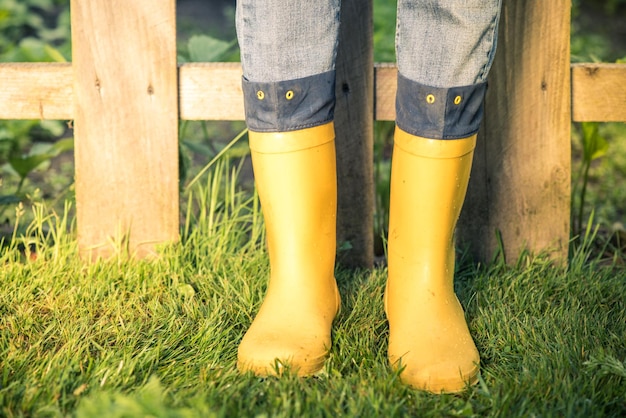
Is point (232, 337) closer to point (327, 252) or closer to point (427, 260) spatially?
point (327, 252)

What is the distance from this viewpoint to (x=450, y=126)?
134 centimetres

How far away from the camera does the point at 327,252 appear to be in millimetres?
1448

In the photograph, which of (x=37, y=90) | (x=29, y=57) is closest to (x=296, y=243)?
(x=37, y=90)

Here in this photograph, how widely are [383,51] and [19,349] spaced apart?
64.2 inches

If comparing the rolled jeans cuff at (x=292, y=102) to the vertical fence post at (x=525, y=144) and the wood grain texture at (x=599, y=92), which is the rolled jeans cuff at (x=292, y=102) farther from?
the wood grain texture at (x=599, y=92)

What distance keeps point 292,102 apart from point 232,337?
0.46 m

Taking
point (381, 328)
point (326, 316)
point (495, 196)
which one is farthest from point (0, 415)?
point (495, 196)

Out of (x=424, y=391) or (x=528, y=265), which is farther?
(x=528, y=265)

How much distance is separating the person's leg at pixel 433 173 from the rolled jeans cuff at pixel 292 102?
0.14 m

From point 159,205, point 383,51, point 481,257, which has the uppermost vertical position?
point 383,51

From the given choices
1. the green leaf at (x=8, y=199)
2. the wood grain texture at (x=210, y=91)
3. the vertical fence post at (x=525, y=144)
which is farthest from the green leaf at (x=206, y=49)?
the vertical fence post at (x=525, y=144)

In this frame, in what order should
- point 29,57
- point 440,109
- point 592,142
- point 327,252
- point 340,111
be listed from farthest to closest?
point 29,57, point 592,142, point 340,111, point 327,252, point 440,109

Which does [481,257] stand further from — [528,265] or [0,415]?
[0,415]

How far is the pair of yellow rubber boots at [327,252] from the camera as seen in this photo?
4.42 feet
